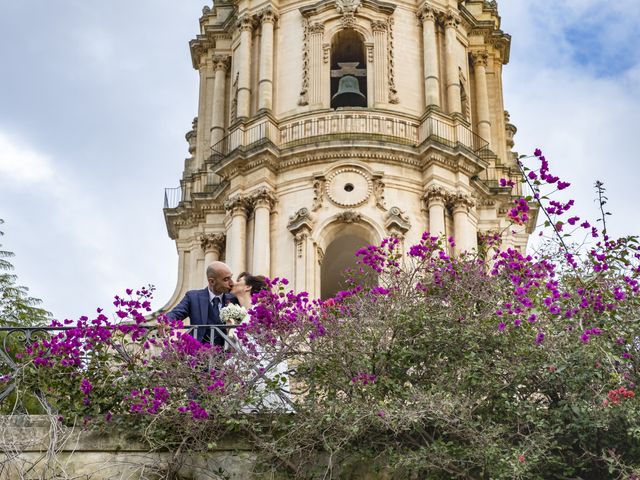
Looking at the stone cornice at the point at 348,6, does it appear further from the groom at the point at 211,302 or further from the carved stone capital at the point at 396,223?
the groom at the point at 211,302

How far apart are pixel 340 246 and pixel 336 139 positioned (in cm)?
258

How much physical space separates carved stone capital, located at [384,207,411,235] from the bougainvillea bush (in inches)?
456

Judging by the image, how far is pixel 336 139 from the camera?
2355cm

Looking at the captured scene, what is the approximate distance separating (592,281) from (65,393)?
5.42 metres

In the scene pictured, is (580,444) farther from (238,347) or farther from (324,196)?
(324,196)

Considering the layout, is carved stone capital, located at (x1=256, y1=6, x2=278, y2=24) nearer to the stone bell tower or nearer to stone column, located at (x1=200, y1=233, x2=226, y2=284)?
the stone bell tower

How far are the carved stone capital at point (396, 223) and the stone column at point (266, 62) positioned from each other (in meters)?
4.08

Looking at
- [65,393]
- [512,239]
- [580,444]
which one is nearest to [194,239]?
[512,239]

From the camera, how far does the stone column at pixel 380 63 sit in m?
24.9

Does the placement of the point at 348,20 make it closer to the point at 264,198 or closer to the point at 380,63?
the point at 380,63

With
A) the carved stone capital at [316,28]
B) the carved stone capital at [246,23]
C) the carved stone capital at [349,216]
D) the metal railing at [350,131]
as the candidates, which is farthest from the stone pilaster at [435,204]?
the carved stone capital at [246,23]

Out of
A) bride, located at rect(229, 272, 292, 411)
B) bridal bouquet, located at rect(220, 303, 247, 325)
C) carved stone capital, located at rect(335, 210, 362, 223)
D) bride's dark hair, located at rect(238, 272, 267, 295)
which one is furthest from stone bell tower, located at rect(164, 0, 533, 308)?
bride, located at rect(229, 272, 292, 411)

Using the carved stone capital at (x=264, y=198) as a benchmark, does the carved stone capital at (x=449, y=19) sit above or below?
above

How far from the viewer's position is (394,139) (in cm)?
2394
